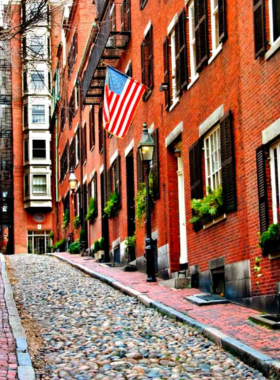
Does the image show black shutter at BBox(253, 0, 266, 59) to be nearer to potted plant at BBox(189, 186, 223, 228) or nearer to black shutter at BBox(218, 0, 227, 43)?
black shutter at BBox(218, 0, 227, 43)

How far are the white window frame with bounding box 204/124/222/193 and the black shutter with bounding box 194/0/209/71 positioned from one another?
58.3 inches

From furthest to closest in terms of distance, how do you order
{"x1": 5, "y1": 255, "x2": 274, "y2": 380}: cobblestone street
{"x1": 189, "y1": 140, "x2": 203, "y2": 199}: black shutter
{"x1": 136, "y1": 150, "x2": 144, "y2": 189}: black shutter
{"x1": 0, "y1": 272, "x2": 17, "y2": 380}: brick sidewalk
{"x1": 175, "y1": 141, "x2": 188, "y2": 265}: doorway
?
{"x1": 136, "y1": 150, "x2": 144, "y2": 189}: black shutter < {"x1": 175, "y1": 141, "x2": 188, "y2": 265}: doorway < {"x1": 189, "y1": 140, "x2": 203, "y2": 199}: black shutter < {"x1": 5, "y1": 255, "x2": 274, "y2": 380}: cobblestone street < {"x1": 0, "y1": 272, "x2": 17, "y2": 380}: brick sidewalk

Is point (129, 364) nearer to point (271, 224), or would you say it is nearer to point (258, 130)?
point (271, 224)

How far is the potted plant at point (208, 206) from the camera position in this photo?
14867 millimetres

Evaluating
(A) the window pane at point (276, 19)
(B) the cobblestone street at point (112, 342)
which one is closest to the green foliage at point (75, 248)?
(B) the cobblestone street at point (112, 342)

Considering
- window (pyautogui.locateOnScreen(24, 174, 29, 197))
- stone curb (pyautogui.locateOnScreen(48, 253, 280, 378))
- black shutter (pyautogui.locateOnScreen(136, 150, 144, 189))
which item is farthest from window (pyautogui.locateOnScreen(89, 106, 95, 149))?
window (pyautogui.locateOnScreen(24, 174, 29, 197))

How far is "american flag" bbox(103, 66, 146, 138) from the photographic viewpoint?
66.4 feet

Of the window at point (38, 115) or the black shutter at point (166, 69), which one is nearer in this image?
the black shutter at point (166, 69)

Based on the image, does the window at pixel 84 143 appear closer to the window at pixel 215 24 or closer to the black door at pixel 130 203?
the black door at pixel 130 203

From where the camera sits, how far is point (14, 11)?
10328 mm

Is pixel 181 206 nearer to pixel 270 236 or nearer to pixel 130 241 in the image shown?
pixel 130 241

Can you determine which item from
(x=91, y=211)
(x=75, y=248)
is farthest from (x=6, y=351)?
(x=75, y=248)

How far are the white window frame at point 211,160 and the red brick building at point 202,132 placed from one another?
0.02 metres

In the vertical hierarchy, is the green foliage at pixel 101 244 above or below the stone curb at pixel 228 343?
above
